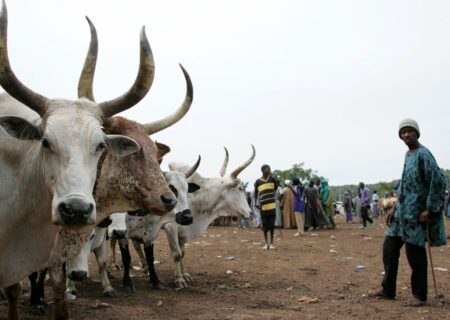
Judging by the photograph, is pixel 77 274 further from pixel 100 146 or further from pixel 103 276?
pixel 100 146

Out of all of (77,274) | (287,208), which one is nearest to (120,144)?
(77,274)

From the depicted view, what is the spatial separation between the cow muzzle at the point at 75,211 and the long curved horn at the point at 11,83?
0.86 metres

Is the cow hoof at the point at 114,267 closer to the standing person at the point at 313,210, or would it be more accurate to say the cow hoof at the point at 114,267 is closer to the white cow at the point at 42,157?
the white cow at the point at 42,157

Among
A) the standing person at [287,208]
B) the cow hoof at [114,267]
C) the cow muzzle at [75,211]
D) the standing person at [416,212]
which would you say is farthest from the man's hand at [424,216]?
the standing person at [287,208]

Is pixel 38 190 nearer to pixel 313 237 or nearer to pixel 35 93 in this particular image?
pixel 35 93

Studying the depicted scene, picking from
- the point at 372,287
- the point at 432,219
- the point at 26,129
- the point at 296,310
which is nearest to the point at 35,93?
the point at 26,129

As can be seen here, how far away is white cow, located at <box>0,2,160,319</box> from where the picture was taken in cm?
318

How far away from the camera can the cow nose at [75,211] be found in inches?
115

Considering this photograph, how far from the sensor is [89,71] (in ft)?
13.6

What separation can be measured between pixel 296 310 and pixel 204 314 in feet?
3.23

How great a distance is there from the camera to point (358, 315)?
517 cm

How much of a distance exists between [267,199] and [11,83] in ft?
25.5

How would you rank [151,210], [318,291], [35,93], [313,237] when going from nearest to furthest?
[35,93] < [151,210] < [318,291] < [313,237]

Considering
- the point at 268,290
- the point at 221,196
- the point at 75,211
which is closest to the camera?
the point at 75,211
